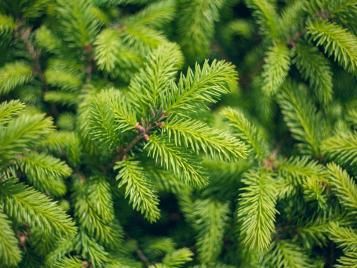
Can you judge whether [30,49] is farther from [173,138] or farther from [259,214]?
[259,214]

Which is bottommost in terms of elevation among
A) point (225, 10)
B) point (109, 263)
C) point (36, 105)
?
point (109, 263)

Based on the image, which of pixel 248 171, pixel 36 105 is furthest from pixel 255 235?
pixel 36 105

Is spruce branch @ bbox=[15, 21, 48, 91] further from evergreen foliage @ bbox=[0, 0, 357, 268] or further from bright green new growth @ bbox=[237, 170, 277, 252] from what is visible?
bright green new growth @ bbox=[237, 170, 277, 252]

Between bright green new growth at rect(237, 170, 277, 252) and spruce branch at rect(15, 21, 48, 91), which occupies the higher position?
spruce branch at rect(15, 21, 48, 91)

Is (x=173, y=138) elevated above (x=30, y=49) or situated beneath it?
situated beneath

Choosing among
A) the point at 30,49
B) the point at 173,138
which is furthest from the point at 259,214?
the point at 30,49

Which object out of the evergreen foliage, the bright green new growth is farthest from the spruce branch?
the bright green new growth

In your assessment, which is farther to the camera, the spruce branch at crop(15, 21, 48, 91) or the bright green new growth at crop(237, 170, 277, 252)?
the spruce branch at crop(15, 21, 48, 91)

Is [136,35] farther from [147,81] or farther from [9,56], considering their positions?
[9,56]
